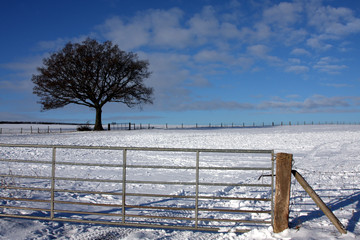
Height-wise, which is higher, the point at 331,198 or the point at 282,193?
the point at 282,193

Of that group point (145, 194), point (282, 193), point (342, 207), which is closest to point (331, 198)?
point (342, 207)

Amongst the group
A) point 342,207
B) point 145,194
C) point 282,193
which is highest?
point 282,193

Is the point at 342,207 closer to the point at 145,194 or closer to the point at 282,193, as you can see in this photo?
the point at 282,193

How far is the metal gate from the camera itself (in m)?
6.04

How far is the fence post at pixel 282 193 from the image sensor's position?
5.60 metres

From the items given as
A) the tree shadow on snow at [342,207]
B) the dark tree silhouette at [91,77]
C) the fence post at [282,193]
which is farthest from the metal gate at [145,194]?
the dark tree silhouette at [91,77]

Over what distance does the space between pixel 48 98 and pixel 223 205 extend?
4132cm

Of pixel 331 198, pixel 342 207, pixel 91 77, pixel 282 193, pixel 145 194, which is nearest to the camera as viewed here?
pixel 282 193

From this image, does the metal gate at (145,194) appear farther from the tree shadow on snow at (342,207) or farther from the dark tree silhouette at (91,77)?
the dark tree silhouette at (91,77)

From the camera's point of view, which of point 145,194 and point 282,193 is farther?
point 145,194

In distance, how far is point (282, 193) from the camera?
Result: 561 centimetres

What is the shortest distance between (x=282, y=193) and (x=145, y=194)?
2.69m

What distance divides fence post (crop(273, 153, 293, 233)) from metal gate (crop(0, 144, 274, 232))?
0.16m

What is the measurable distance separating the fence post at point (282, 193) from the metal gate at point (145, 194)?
0.52ft
